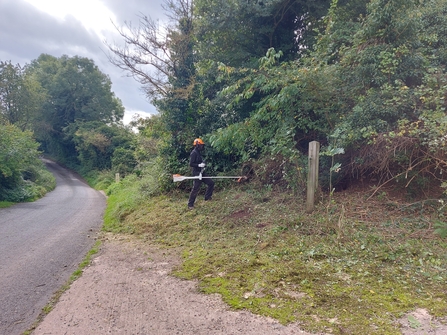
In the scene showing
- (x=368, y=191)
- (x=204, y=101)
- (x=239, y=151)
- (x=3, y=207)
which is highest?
(x=204, y=101)

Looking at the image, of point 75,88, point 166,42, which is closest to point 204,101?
point 166,42

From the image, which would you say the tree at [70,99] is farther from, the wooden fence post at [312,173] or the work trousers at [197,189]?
the wooden fence post at [312,173]

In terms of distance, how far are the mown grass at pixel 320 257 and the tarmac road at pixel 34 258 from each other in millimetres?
1658

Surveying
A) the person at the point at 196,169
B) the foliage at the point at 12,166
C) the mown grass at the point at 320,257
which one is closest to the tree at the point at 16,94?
the foliage at the point at 12,166

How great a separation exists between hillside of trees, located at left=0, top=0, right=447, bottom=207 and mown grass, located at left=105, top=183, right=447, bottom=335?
0.84 metres

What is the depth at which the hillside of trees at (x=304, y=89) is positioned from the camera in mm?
5977

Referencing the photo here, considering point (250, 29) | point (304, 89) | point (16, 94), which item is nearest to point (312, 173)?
point (304, 89)

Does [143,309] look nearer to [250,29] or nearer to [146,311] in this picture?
[146,311]

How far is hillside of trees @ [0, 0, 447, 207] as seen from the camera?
5.98m

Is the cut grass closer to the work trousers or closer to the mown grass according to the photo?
the mown grass

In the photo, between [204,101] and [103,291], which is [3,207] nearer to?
[204,101]

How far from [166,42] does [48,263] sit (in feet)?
28.5

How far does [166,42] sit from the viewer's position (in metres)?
11.5

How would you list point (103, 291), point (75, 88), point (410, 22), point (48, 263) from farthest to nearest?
point (75, 88) < point (410, 22) < point (48, 263) < point (103, 291)
